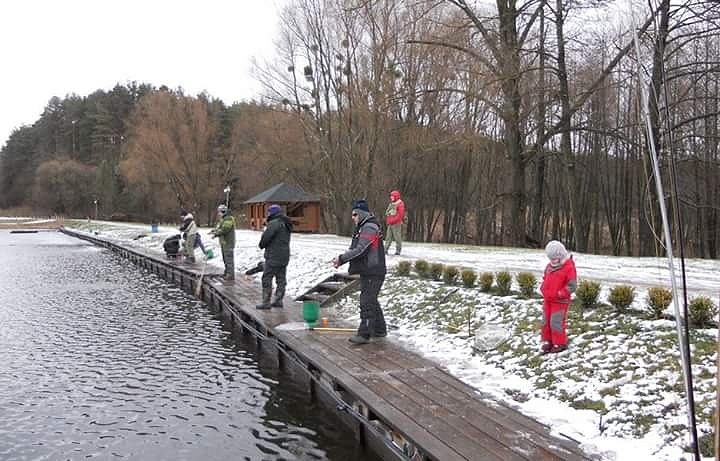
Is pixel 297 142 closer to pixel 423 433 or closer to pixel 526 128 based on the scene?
pixel 526 128

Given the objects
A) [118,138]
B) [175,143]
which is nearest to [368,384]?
[175,143]

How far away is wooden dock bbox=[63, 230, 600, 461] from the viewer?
4.22m

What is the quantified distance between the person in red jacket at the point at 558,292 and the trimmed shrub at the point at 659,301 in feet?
2.89

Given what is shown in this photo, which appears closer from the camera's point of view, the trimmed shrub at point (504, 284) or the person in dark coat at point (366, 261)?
the person in dark coat at point (366, 261)

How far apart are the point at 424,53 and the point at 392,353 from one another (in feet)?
63.9

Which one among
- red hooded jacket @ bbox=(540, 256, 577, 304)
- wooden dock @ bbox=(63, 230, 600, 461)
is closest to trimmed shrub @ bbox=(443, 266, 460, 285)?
wooden dock @ bbox=(63, 230, 600, 461)

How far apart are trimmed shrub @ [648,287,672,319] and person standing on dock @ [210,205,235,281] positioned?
30.6 feet

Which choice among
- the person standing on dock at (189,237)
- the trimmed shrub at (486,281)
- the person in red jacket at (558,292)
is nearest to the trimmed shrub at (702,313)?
the person in red jacket at (558,292)

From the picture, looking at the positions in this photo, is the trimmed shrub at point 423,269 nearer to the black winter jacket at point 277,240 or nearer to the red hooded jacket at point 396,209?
the red hooded jacket at point 396,209

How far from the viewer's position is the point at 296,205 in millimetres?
31594

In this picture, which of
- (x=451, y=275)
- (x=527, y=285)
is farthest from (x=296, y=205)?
(x=527, y=285)

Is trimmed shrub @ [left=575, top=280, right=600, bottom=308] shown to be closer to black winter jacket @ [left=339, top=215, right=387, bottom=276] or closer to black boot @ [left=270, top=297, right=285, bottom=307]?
black winter jacket @ [left=339, top=215, right=387, bottom=276]

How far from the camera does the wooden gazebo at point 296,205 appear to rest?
30766 mm

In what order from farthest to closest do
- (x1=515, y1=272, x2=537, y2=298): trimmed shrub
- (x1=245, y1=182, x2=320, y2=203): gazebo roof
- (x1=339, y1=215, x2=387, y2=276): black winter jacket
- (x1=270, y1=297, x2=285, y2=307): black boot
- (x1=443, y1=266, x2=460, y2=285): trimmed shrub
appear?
(x1=245, y1=182, x2=320, y2=203): gazebo roof, (x1=270, y1=297, x2=285, y2=307): black boot, (x1=443, y1=266, x2=460, y2=285): trimmed shrub, (x1=515, y1=272, x2=537, y2=298): trimmed shrub, (x1=339, y1=215, x2=387, y2=276): black winter jacket
